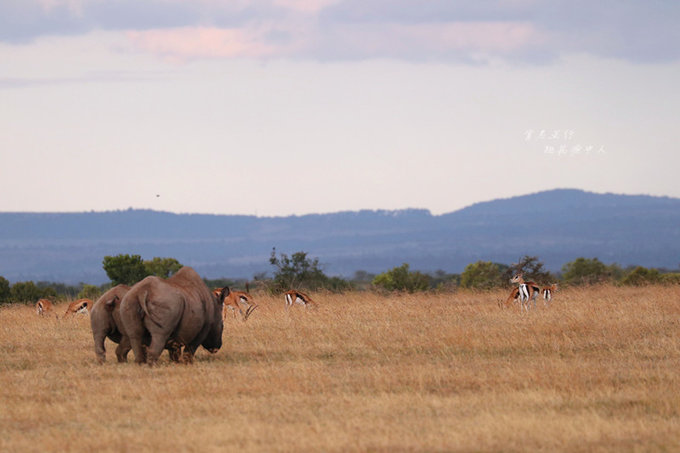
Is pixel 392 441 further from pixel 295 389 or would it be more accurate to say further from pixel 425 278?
pixel 425 278

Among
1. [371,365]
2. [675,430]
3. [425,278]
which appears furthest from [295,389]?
[425,278]

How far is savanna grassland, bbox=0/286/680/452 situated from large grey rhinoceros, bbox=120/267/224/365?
1.49 feet

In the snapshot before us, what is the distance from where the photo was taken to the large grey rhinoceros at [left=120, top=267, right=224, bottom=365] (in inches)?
682

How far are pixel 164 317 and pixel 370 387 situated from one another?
13.5 ft

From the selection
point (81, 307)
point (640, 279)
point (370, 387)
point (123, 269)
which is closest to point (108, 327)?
point (370, 387)

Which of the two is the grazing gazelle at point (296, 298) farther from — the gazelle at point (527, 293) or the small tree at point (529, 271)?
the small tree at point (529, 271)

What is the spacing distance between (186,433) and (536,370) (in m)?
6.25

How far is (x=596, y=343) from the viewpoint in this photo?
768 inches

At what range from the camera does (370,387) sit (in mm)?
15039

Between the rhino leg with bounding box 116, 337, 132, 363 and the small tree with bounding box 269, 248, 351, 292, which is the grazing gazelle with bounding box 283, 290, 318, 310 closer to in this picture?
the rhino leg with bounding box 116, 337, 132, 363

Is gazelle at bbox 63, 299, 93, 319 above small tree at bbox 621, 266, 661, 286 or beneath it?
beneath

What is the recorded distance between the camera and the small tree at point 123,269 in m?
40.2

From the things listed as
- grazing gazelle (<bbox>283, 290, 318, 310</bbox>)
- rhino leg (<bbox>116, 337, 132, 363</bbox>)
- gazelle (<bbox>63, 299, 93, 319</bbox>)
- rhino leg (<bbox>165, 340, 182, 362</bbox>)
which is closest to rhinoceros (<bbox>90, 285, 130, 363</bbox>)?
rhino leg (<bbox>116, 337, 132, 363</bbox>)

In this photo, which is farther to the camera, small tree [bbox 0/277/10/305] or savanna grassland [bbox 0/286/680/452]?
small tree [bbox 0/277/10/305]
